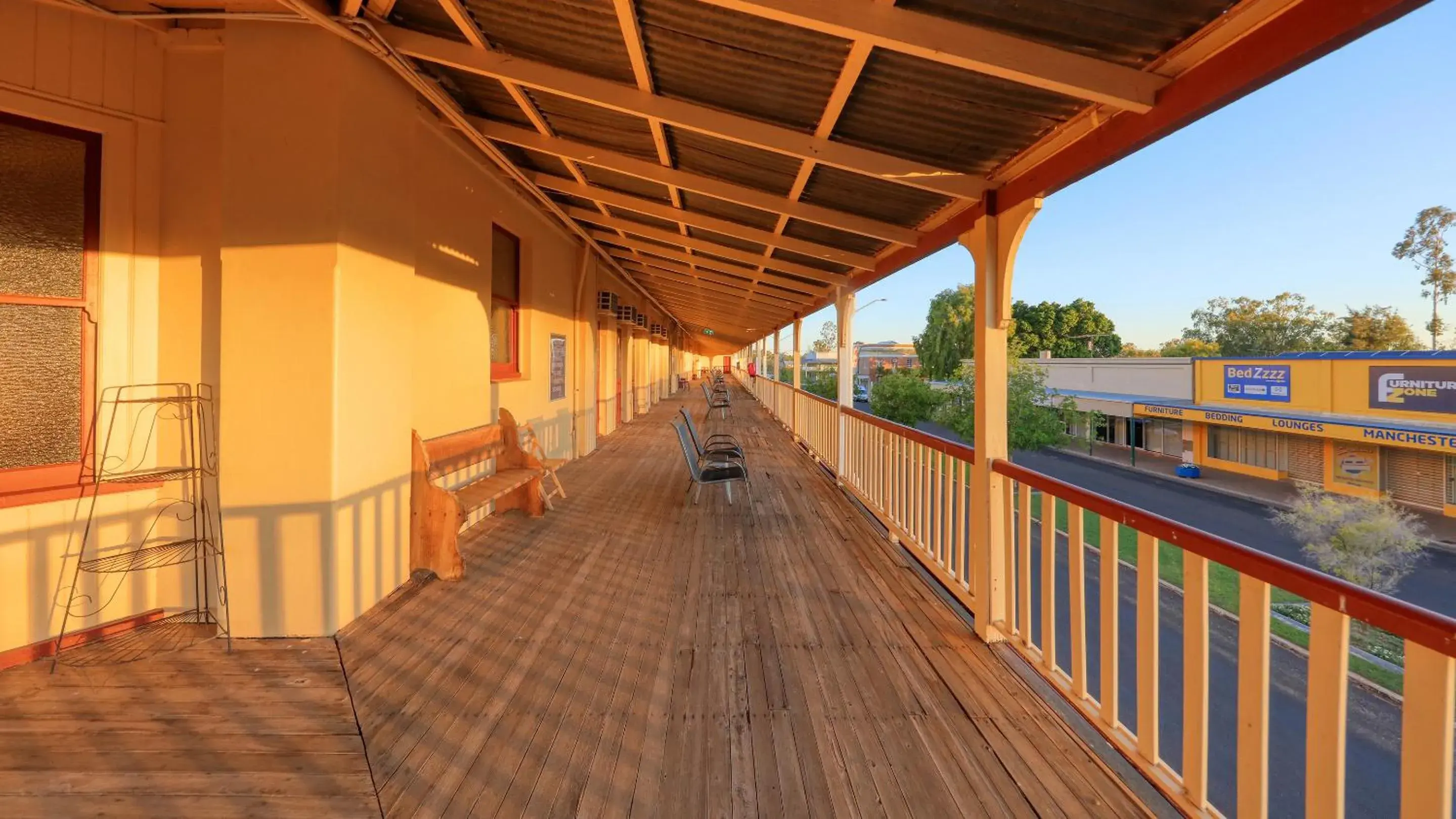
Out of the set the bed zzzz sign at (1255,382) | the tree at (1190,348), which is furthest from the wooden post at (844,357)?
the tree at (1190,348)

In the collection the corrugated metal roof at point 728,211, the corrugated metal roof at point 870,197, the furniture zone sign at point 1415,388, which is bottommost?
the furniture zone sign at point 1415,388

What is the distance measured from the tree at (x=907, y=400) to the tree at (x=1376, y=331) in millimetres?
19718

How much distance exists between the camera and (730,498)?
5.38m

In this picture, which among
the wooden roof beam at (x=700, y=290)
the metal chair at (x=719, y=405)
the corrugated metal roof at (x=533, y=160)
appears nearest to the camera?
the corrugated metal roof at (x=533, y=160)

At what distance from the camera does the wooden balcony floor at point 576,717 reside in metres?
1.72

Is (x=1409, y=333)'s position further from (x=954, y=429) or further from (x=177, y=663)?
(x=177, y=663)

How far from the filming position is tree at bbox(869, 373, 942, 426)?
107 ft

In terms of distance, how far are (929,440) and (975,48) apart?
7.63ft

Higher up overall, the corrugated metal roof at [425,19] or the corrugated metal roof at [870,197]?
the corrugated metal roof at [425,19]

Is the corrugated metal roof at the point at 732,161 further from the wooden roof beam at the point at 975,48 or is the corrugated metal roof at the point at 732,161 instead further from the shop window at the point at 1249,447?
the shop window at the point at 1249,447

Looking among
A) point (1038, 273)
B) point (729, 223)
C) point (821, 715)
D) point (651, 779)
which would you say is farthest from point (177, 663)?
point (1038, 273)

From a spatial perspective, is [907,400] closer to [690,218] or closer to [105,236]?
[690,218]

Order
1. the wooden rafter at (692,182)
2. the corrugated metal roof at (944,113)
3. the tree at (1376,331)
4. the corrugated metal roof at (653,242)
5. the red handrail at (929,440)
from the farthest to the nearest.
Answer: the tree at (1376,331) → the corrugated metal roof at (653,242) → the wooden rafter at (692,182) → the red handrail at (929,440) → the corrugated metal roof at (944,113)

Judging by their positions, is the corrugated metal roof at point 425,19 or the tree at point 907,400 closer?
the corrugated metal roof at point 425,19
